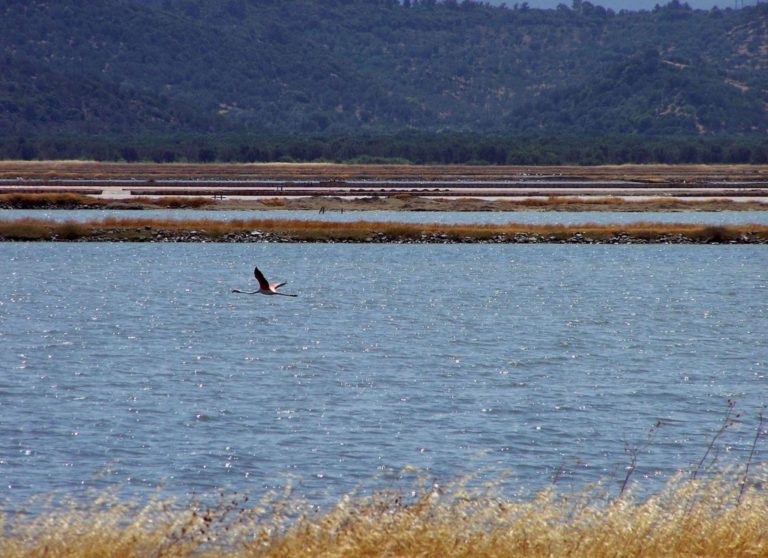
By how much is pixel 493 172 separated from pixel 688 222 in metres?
79.7

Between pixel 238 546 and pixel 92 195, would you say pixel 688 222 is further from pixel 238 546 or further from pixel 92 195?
pixel 238 546

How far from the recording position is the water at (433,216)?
82.8 m

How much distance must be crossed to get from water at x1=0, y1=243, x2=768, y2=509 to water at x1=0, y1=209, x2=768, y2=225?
77.9ft

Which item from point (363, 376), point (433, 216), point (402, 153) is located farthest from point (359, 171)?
point (363, 376)

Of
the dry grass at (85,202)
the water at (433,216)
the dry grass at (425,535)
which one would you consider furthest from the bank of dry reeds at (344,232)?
the dry grass at (425,535)

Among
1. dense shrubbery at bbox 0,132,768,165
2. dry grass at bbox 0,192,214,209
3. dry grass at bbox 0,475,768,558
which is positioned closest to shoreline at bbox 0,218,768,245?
dry grass at bbox 0,192,214,209

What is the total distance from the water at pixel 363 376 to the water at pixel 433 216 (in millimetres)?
23737

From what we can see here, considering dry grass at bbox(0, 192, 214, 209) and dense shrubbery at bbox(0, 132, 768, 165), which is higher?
dry grass at bbox(0, 192, 214, 209)

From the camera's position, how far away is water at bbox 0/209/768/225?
82750mm

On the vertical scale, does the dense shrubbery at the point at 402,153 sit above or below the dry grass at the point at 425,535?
below

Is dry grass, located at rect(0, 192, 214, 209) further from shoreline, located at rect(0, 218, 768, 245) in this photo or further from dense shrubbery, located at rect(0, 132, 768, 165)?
dense shrubbery, located at rect(0, 132, 768, 165)

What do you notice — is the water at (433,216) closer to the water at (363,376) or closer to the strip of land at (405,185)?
the strip of land at (405,185)

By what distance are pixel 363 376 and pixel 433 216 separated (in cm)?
5901

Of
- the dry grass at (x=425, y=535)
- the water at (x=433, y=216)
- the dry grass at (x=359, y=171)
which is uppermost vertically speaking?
the dry grass at (x=425, y=535)
